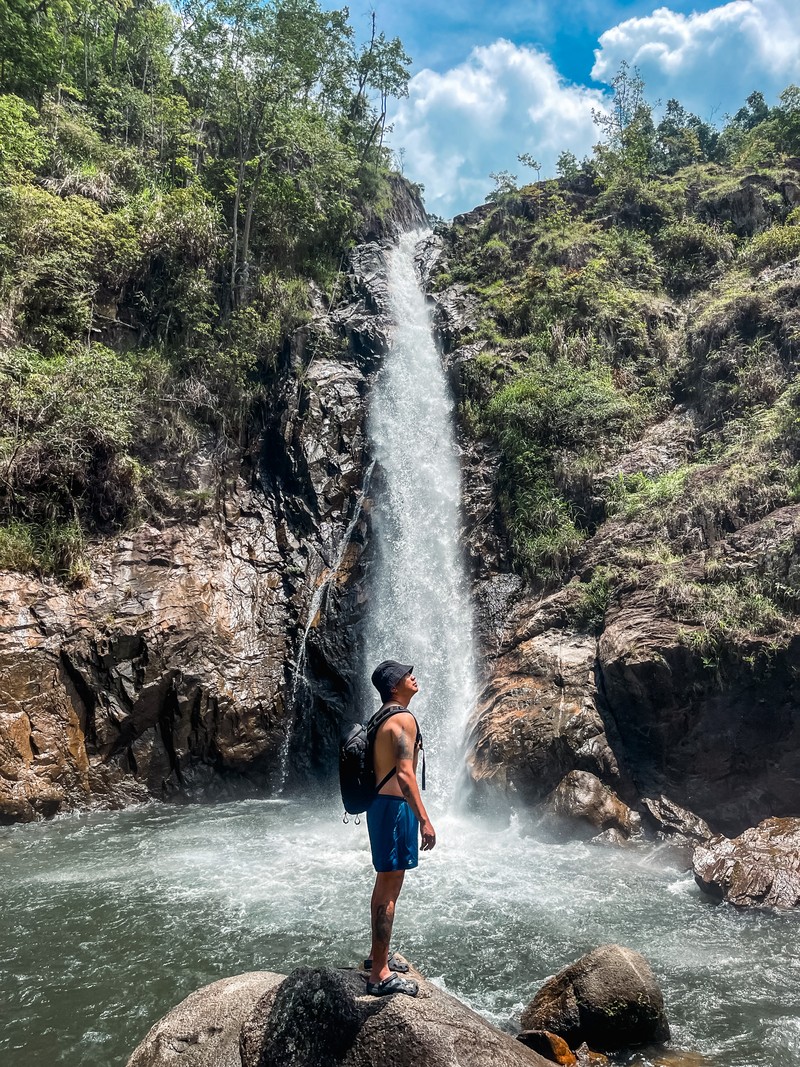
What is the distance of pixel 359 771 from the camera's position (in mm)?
4324

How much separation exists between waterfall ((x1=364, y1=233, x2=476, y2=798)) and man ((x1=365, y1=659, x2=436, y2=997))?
8290 millimetres

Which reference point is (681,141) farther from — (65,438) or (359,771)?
(359,771)

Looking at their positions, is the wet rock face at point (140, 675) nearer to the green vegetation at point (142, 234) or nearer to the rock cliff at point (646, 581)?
the green vegetation at point (142, 234)

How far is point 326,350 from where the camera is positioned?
20016 millimetres

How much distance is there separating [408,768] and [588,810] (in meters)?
7.05

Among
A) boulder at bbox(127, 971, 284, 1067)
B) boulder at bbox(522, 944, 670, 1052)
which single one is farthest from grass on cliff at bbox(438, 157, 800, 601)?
boulder at bbox(127, 971, 284, 1067)

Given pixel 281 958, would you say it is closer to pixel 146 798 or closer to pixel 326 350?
pixel 146 798

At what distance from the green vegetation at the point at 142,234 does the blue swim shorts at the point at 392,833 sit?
1077cm

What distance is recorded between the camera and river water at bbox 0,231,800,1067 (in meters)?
5.63

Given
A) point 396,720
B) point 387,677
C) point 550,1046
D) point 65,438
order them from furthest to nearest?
point 65,438 < point 550,1046 < point 387,677 < point 396,720

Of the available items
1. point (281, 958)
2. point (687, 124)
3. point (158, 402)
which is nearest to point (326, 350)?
point (158, 402)

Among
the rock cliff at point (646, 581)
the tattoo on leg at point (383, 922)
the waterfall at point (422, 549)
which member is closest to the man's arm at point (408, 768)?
the tattoo on leg at point (383, 922)

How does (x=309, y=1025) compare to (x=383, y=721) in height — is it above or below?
below

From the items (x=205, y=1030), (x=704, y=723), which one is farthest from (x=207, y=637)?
(x=205, y=1030)
